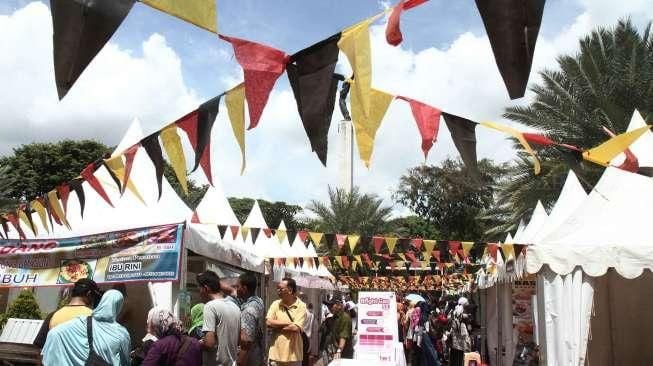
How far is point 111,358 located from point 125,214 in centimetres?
688

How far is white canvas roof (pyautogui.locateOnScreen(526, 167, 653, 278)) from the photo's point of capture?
287 inches

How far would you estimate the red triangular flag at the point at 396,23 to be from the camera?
293 centimetres

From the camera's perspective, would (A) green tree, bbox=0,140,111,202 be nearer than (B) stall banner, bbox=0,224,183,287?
No

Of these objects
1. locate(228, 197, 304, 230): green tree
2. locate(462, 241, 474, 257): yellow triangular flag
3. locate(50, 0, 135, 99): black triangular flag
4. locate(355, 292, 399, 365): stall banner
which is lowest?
locate(355, 292, 399, 365): stall banner

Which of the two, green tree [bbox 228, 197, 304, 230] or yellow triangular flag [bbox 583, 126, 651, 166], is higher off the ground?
green tree [bbox 228, 197, 304, 230]

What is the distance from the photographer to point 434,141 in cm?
462

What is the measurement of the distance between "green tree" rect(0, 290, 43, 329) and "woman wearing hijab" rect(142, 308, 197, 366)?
5.67 m

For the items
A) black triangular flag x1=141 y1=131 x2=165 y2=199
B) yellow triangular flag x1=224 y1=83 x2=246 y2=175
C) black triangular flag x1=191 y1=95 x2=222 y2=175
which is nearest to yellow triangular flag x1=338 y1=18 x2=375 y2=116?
yellow triangular flag x1=224 y1=83 x2=246 y2=175

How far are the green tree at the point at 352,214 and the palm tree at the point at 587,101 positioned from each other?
15371 mm

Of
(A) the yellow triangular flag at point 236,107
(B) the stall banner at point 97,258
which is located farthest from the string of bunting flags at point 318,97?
(B) the stall banner at point 97,258

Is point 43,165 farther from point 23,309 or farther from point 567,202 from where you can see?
point 567,202

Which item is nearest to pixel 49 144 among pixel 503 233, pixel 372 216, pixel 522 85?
pixel 372 216

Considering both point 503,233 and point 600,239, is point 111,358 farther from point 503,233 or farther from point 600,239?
point 503,233

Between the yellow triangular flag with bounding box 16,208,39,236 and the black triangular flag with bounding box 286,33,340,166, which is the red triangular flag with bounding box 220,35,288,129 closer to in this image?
the black triangular flag with bounding box 286,33,340,166
